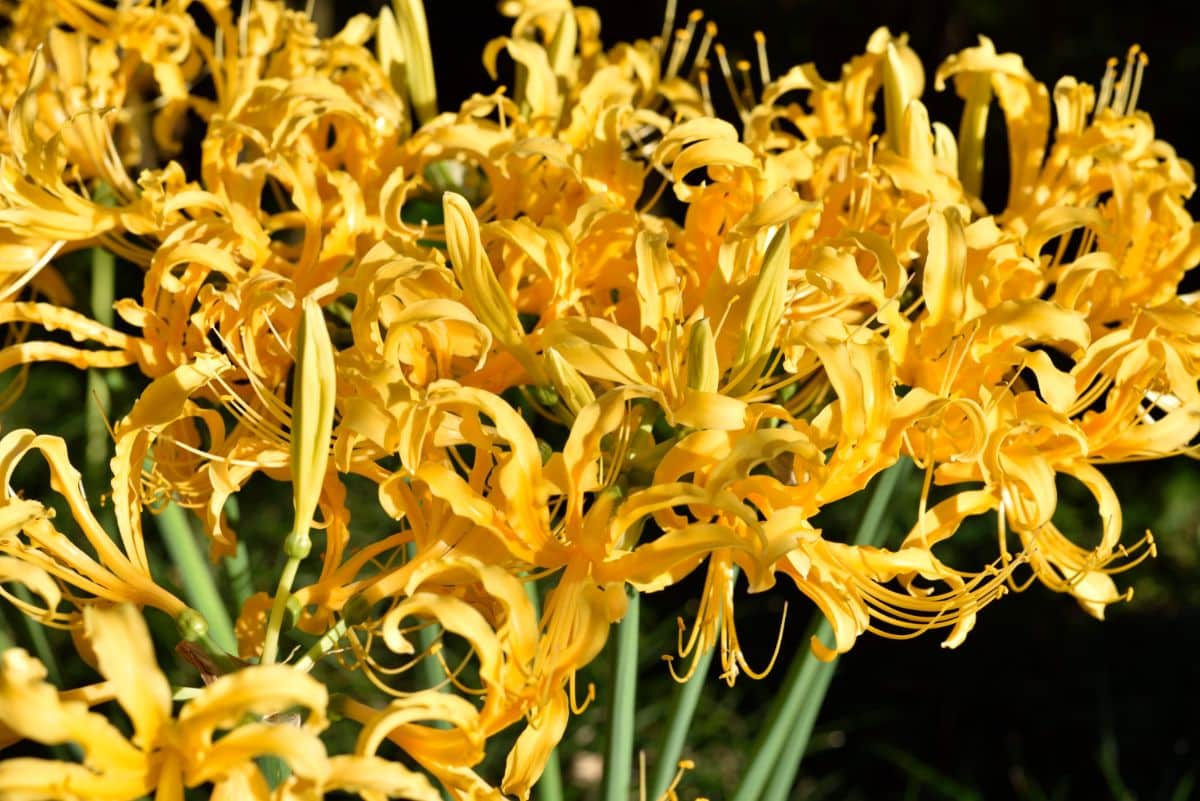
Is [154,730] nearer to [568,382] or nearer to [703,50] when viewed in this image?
[568,382]

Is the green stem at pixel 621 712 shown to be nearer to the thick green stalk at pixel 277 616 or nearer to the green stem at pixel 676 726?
the green stem at pixel 676 726

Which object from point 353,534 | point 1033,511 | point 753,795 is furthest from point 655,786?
point 353,534

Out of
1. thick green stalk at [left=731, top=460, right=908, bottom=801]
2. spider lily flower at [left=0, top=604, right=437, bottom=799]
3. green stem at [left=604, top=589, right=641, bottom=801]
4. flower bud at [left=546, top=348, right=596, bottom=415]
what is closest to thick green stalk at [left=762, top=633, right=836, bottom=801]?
thick green stalk at [left=731, top=460, right=908, bottom=801]

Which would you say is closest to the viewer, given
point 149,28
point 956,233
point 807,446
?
point 807,446

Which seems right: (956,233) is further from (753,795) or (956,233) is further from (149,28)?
(149,28)

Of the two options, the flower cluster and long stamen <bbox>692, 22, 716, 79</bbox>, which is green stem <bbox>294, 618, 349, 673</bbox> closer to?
the flower cluster

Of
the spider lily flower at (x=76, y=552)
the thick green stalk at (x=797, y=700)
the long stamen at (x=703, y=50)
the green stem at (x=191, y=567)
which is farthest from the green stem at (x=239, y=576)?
the long stamen at (x=703, y=50)
